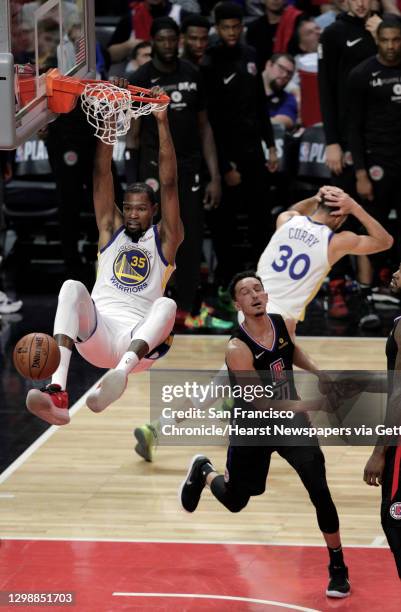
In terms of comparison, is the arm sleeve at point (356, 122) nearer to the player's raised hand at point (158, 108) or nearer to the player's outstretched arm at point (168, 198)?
the player's outstretched arm at point (168, 198)

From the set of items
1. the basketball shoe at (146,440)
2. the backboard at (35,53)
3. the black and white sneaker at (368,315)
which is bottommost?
the black and white sneaker at (368,315)

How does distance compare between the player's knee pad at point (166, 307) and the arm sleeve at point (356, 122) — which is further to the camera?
the arm sleeve at point (356, 122)

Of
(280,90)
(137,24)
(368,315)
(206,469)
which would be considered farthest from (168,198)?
(137,24)

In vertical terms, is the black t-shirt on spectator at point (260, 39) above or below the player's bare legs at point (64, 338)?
below

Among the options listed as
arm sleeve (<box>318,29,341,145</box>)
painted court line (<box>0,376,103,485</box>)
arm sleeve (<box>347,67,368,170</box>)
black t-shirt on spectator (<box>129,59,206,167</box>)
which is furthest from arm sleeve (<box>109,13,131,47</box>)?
painted court line (<box>0,376,103,485</box>)

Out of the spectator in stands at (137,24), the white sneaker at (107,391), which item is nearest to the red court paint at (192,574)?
the white sneaker at (107,391)

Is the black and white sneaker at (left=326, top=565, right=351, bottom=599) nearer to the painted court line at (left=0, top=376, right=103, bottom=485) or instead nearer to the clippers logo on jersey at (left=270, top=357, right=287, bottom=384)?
the clippers logo on jersey at (left=270, top=357, right=287, bottom=384)

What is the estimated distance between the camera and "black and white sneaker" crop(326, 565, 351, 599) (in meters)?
6.88

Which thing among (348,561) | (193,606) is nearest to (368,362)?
(348,561)

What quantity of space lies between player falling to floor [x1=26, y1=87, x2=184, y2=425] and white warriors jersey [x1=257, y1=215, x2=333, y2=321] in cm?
110

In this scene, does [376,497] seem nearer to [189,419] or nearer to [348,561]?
[348,561]

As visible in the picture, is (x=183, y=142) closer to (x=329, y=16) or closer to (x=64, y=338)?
(x=329, y=16)

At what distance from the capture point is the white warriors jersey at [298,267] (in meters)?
8.95

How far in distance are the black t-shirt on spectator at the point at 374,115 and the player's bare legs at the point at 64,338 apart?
200 inches
